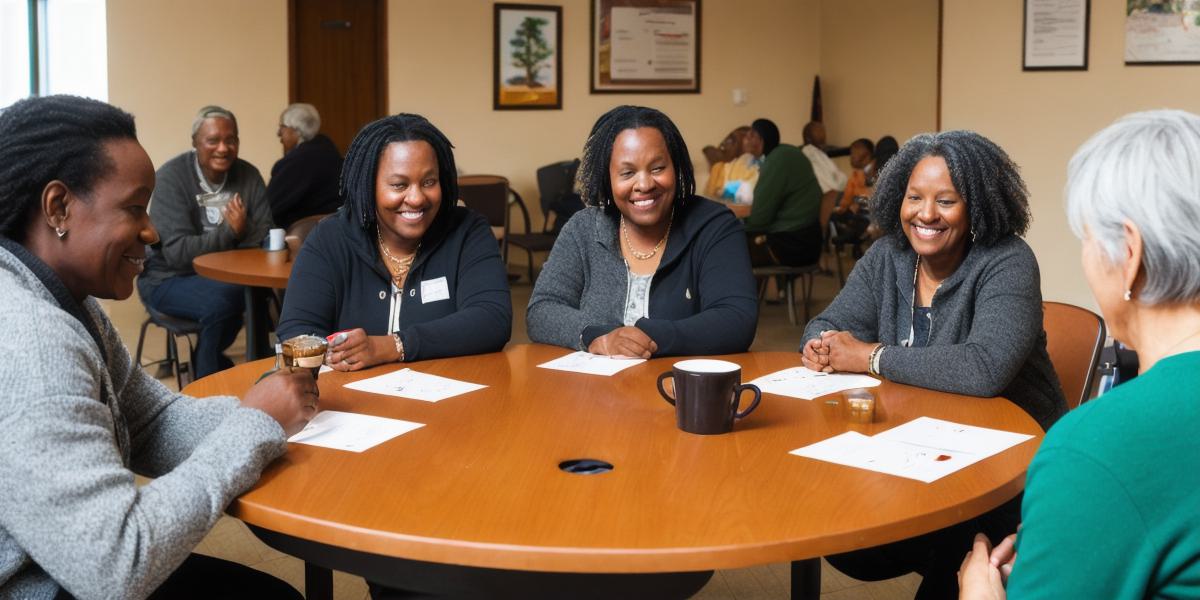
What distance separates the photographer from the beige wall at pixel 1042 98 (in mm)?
5957

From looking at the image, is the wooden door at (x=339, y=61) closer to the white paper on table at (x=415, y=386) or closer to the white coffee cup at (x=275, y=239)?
the white coffee cup at (x=275, y=239)

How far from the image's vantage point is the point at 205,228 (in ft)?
16.8

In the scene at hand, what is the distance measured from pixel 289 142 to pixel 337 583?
171 inches

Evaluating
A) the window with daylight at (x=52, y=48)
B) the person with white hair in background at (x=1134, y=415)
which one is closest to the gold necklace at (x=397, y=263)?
the person with white hair in background at (x=1134, y=415)

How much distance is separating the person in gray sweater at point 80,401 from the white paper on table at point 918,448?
0.83m

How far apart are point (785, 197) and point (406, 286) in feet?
14.4

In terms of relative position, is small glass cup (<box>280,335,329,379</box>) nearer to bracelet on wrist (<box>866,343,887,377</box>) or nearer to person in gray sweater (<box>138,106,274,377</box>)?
bracelet on wrist (<box>866,343,887,377</box>)

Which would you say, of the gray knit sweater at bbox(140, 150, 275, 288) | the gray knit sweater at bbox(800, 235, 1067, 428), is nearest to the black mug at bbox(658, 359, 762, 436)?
the gray knit sweater at bbox(800, 235, 1067, 428)

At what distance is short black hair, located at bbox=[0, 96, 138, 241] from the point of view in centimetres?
143

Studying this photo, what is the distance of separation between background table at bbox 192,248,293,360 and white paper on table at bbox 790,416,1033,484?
286 cm

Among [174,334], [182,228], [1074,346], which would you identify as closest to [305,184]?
[182,228]

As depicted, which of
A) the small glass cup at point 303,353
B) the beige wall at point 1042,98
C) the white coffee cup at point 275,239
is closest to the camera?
the small glass cup at point 303,353

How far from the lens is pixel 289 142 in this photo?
687 cm

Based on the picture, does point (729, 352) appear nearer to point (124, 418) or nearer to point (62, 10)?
point (124, 418)
